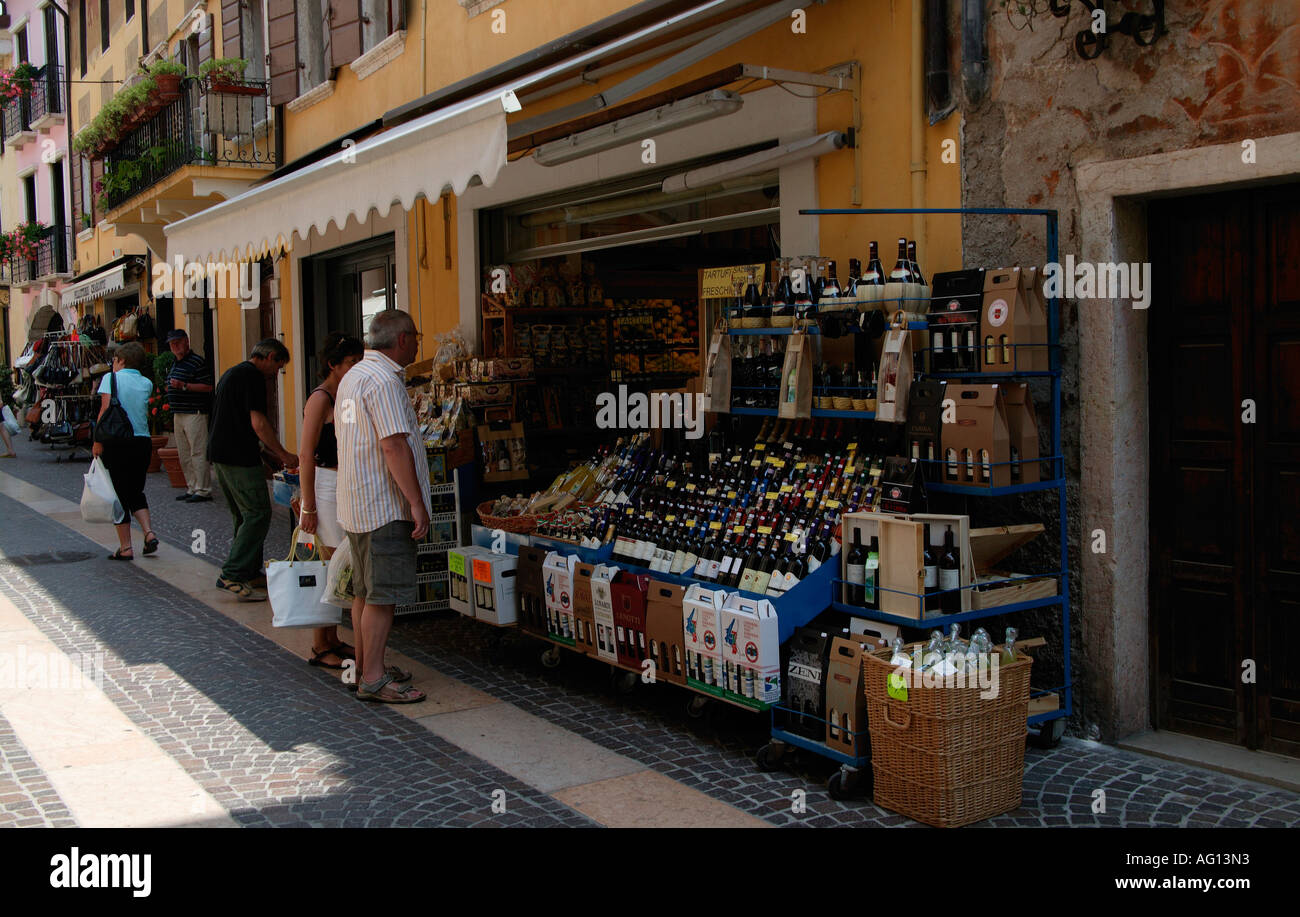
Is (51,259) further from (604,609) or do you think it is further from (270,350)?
(604,609)

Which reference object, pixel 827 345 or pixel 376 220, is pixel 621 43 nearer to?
pixel 827 345

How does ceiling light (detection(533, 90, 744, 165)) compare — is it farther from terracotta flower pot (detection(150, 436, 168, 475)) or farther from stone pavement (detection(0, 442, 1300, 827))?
terracotta flower pot (detection(150, 436, 168, 475))

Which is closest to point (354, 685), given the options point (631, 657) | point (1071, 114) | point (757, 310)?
point (631, 657)

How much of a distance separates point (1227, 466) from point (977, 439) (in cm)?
108

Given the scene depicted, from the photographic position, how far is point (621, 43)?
5.61 meters

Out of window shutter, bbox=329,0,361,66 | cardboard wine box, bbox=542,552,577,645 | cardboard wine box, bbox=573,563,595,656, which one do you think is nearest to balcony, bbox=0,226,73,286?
window shutter, bbox=329,0,361,66

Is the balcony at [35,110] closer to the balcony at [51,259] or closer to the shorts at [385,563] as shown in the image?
the balcony at [51,259]

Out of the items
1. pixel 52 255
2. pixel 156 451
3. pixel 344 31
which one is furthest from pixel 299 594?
pixel 52 255

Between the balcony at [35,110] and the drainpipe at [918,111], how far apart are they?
2437cm

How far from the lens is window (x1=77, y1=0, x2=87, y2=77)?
23.1 meters

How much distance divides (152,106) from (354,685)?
11217mm

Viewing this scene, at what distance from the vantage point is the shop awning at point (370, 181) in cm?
514

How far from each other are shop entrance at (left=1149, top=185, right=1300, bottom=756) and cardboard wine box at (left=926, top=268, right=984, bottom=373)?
802 millimetres

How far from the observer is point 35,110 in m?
27.1
